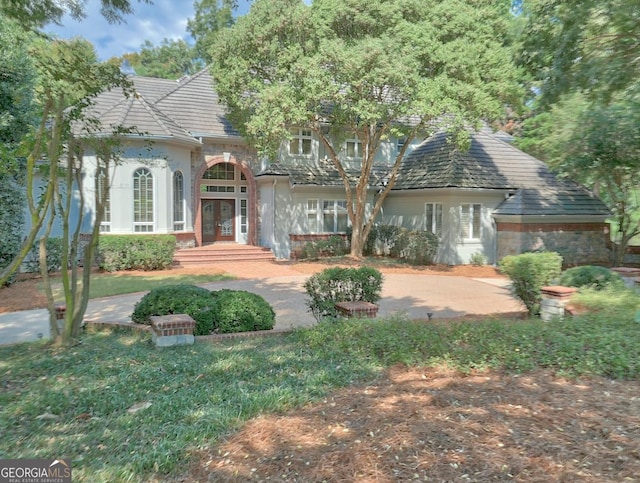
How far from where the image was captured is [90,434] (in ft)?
11.3

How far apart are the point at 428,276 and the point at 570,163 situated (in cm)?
559

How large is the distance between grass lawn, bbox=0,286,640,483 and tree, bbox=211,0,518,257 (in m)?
9.30

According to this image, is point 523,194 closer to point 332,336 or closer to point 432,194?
point 432,194

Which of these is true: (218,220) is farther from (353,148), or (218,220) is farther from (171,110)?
(353,148)

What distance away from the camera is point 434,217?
1889cm

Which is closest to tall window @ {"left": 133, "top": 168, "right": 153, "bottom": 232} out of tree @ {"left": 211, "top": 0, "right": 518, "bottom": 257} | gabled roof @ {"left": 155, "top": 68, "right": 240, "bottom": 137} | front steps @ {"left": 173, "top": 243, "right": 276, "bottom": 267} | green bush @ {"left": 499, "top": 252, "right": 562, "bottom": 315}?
front steps @ {"left": 173, "top": 243, "right": 276, "bottom": 267}

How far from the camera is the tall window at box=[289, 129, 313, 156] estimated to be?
20.0 m

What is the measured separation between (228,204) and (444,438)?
1879cm

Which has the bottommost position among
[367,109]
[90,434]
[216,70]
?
[90,434]

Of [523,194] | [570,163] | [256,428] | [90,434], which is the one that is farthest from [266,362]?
[523,194]

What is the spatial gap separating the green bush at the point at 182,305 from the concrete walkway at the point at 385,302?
1.31 meters

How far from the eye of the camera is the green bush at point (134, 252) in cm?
1495

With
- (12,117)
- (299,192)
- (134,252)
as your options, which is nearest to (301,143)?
(299,192)

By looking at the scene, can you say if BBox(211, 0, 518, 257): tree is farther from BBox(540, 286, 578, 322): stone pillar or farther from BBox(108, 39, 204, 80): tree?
BBox(108, 39, 204, 80): tree
